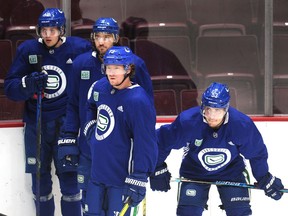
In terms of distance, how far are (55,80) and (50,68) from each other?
0.23ft

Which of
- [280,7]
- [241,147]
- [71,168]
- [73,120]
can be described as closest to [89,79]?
[73,120]

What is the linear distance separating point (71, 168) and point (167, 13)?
1082mm

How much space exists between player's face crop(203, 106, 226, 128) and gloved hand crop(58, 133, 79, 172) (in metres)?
0.69

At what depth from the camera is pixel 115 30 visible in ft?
15.2

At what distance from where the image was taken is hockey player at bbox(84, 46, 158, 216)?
4066 mm

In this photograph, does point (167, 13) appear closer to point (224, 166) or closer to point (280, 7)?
point (280, 7)

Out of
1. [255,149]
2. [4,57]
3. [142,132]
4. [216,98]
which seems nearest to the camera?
[142,132]

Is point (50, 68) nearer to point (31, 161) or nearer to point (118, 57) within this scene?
point (31, 161)

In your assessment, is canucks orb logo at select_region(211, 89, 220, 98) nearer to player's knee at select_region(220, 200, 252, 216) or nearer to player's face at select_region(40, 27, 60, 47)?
player's knee at select_region(220, 200, 252, 216)

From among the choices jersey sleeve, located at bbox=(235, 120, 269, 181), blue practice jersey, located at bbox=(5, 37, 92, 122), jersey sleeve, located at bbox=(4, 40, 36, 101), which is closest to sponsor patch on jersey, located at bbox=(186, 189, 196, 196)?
jersey sleeve, located at bbox=(235, 120, 269, 181)

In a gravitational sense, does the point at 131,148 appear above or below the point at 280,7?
below

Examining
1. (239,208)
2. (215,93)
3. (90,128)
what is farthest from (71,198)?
(215,93)

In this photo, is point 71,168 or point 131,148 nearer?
point 131,148

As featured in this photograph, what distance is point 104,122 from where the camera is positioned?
417cm
